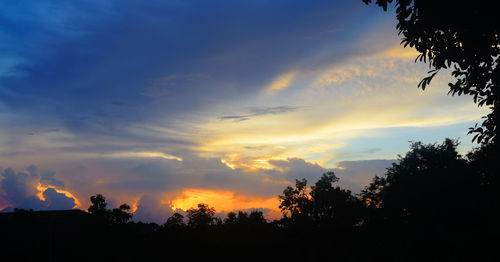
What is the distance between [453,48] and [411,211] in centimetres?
3305

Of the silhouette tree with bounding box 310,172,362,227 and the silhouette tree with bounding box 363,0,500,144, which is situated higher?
the silhouette tree with bounding box 363,0,500,144

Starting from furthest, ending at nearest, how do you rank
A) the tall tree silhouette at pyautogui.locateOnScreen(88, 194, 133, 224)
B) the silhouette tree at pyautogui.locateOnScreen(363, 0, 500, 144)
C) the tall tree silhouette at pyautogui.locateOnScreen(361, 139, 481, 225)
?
the tall tree silhouette at pyautogui.locateOnScreen(88, 194, 133, 224) → the tall tree silhouette at pyautogui.locateOnScreen(361, 139, 481, 225) → the silhouette tree at pyautogui.locateOnScreen(363, 0, 500, 144)

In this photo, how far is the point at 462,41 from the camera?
956 centimetres

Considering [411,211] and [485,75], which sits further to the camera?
[411,211]

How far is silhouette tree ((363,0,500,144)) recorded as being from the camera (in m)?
8.78

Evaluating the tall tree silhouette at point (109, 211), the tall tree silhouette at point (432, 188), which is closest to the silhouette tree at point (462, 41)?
the tall tree silhouette at point (432, 188)

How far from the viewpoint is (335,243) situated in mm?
11312

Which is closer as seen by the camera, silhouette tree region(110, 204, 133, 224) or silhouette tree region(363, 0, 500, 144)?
silhouette tree region(363, 0, 500, 144)

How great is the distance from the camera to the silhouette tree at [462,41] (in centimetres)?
878

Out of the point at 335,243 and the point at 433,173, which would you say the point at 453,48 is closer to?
the point at 335,243

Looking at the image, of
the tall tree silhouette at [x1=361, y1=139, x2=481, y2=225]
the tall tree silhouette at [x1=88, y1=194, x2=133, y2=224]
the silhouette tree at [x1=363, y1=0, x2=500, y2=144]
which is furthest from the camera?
the tall tree silhouette at [x1=88, y1=194, x2=133, y2=224]

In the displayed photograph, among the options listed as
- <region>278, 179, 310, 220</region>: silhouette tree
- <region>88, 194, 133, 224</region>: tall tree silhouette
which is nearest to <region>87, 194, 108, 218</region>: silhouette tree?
<region>88, 194, 133, 224</region>: tall tree silhouette

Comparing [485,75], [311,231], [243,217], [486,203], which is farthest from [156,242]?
[486,203]

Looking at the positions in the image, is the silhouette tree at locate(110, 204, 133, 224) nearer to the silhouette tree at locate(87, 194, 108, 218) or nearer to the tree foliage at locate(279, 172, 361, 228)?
the silhouette tree at locate(87, 194, 108, 218)
